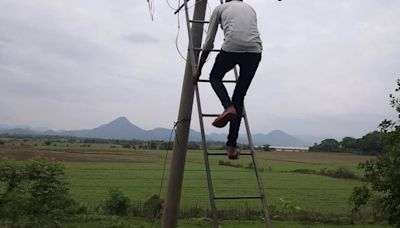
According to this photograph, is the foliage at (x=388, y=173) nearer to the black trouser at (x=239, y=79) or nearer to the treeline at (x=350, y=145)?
the black trouser at (x=239, y=79)

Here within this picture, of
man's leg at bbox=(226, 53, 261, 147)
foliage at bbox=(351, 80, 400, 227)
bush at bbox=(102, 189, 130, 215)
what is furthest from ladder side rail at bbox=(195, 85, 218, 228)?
bush at bbox=(102, 189, 130, 215)

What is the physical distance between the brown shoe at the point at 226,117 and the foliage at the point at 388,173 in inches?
245

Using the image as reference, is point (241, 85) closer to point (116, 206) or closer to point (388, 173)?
point (388, 173)

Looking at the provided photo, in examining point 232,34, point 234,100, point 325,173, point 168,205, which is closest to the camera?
point 232,34

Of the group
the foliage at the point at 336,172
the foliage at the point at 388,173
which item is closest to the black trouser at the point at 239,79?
the foliage at the point at 388,173

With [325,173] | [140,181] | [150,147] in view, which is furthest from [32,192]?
[150,147]

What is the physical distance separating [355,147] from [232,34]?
278 ft

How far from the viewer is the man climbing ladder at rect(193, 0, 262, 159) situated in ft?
16.5

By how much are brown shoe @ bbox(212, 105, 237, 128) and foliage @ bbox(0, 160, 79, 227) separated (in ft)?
30.5

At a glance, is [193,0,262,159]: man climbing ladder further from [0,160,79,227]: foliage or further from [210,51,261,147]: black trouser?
[0,160,79,227]: foliage

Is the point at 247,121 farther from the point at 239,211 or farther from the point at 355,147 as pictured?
the point at 355,147

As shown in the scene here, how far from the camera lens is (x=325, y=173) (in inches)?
2298

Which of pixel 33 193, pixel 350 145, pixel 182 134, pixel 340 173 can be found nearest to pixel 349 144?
pixel 350 145

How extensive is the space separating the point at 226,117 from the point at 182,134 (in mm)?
1588
